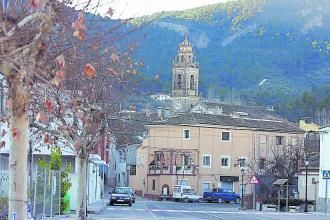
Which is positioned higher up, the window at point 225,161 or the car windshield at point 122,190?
the window at point 225,161

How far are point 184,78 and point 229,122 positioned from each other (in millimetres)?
42957

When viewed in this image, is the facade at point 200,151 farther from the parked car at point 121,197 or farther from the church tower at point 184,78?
the church tower at point 184,78

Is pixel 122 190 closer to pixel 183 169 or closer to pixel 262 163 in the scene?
pixel 183 169

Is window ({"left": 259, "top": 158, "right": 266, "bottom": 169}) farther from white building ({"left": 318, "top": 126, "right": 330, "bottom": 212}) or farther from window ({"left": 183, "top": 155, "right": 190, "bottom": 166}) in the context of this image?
white building ({"left": 318, "top": 126, "right": 330, "bottom": 212})

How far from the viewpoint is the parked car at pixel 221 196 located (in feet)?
262

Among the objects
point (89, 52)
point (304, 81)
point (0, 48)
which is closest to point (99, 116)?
point (89, 52)

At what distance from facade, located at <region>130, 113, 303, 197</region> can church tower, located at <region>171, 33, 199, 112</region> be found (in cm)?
3635

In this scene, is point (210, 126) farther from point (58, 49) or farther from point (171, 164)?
point (58, 49)

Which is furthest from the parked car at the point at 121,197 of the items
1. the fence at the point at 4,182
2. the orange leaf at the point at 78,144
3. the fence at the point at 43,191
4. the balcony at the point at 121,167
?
the balcony at the point at 121,167

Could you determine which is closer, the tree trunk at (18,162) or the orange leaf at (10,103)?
the orange leaf at (10,103)

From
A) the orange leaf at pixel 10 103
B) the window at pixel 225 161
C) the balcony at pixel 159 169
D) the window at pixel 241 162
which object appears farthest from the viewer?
the window at pixel 225 161

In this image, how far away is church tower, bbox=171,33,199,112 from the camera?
127 m

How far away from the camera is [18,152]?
447 inches

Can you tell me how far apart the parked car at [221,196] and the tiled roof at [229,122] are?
10.4m
